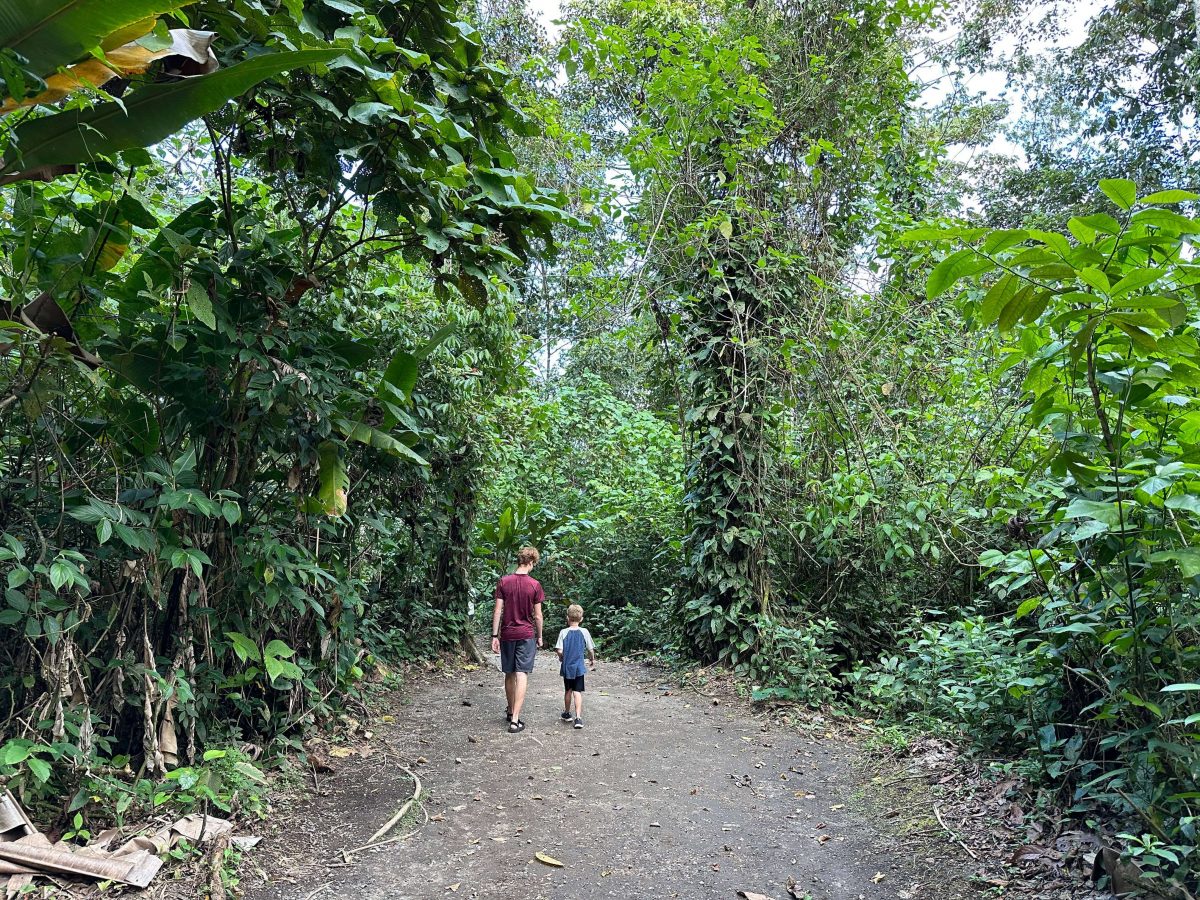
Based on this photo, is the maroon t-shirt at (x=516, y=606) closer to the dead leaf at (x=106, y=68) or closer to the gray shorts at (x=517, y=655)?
the gray shorts at (x=517, y=655)

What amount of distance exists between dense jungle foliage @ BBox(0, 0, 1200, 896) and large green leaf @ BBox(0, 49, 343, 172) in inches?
0.5

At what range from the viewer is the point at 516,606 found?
254 inches

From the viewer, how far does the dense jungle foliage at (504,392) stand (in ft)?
10.3

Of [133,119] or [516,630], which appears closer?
[133,119]

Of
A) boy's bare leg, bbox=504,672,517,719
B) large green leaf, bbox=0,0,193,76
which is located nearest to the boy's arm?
boy's bare leg, bbox=504,672,517,719

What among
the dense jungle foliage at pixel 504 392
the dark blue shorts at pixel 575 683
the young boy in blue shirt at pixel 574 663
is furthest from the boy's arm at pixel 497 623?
the dense jungle foliage at pixel 504 392

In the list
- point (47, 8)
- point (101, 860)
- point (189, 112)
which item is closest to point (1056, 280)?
point (189, 112)

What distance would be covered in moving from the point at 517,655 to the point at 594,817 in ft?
6.53

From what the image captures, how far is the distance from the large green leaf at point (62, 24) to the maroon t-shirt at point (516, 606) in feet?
15.3

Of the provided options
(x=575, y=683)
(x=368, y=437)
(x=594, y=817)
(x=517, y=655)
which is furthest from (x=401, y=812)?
(x=575, y=683)

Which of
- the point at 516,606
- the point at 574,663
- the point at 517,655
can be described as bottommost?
the point at 574,663

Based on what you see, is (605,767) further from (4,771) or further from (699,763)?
(4,771)

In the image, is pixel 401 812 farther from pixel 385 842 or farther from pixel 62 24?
pixel 62 24

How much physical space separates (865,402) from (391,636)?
5.80 meters
